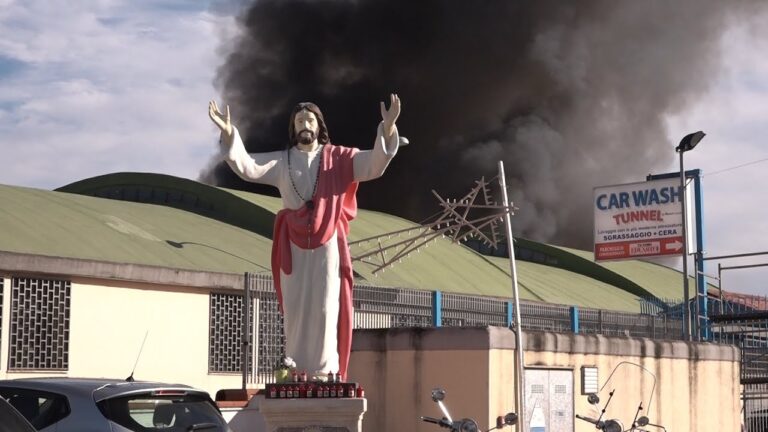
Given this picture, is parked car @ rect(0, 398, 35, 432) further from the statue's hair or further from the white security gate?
the white security gate

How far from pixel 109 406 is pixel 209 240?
749 inches

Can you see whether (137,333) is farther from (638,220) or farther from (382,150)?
(638,220)

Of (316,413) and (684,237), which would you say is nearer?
(316,413)

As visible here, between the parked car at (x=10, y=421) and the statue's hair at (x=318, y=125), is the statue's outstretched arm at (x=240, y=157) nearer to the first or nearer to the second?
the statue's hair at (x=318, y=125)

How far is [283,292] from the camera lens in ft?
47.3

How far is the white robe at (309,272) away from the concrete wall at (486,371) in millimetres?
5476

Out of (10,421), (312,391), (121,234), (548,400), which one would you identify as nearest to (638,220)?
(121,234)

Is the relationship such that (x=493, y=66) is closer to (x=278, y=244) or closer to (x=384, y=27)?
(x=384, y=27)

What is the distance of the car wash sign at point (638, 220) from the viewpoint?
3259cm

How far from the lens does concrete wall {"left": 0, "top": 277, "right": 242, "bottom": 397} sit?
2217cm

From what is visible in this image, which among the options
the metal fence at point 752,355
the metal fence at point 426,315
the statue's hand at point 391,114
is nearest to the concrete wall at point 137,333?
the metal fence at point 426,315

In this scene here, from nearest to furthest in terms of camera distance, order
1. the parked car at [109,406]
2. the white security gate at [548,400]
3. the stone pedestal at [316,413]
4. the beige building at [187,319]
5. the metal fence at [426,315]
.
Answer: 1. the parked car at [109,406]
2. the stone pedestal at [316,413]
3. the white security gate at [548,400]
4. the beige building at [187,319]
5. the metal fence at [426,315]

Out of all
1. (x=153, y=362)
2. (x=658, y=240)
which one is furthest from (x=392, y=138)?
(x=658, y=240)

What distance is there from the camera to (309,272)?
14.3 metres
